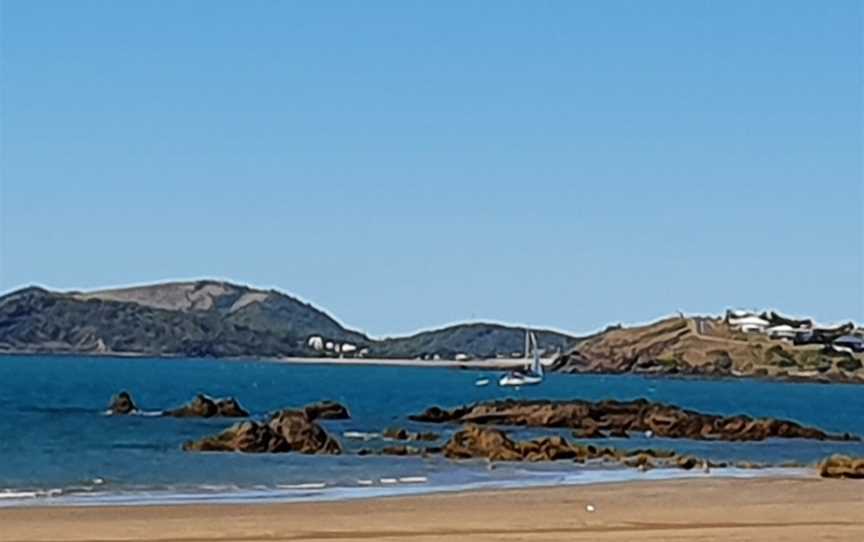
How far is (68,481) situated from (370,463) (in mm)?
9295

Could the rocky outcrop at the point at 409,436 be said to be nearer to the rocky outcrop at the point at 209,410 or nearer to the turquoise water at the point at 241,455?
the turquoise water at the point at 241,455

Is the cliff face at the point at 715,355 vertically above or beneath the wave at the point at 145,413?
above

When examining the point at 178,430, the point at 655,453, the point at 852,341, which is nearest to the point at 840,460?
the point at 655,453

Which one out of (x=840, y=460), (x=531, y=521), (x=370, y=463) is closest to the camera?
(x=531, y=521)

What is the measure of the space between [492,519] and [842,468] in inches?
601

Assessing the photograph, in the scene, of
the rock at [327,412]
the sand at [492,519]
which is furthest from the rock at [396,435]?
the sand at [492,519]

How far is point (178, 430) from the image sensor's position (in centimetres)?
6469

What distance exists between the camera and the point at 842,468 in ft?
127

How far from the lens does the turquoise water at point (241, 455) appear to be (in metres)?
35.4

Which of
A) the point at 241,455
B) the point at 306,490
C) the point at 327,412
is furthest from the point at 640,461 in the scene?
the point at 327,412

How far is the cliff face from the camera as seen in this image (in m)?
173

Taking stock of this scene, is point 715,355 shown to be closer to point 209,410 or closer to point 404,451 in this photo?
point 209,410

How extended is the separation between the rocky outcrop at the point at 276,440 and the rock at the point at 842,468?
15335 millimetres

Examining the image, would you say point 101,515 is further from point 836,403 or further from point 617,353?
point 617,353
